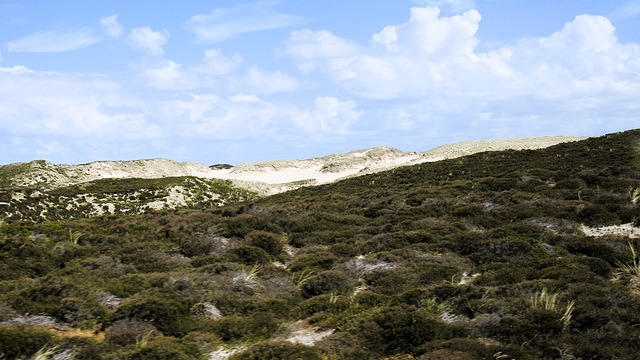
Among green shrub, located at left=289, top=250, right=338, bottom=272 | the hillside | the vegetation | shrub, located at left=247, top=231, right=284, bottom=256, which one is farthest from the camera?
the hillside

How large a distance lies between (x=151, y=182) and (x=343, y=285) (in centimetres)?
4607

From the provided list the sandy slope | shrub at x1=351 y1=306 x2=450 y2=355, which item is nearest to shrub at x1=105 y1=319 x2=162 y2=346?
shrub at x1=351 y1=306 x2=450 y2=355

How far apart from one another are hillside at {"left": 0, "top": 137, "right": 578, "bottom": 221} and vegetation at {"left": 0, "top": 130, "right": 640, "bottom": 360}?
19.1 m

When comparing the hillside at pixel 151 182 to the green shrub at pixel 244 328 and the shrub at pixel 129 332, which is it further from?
the green shrub at pixel 244 328

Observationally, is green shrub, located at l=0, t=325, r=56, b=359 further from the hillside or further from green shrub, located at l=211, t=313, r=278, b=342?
the hillside

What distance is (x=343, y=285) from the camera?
10.9 m

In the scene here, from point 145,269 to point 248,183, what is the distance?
49.1m

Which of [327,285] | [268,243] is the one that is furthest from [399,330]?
[268,243]

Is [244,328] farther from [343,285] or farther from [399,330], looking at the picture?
[343,285]

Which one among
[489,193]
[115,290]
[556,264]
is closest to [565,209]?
[489,193]

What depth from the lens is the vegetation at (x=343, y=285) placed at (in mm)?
7031

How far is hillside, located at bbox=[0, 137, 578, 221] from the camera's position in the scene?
3700 centimetres

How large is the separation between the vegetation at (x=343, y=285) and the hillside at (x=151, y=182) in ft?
62.5

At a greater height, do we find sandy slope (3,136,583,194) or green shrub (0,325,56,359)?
sandy slope (3,136,583,194)
